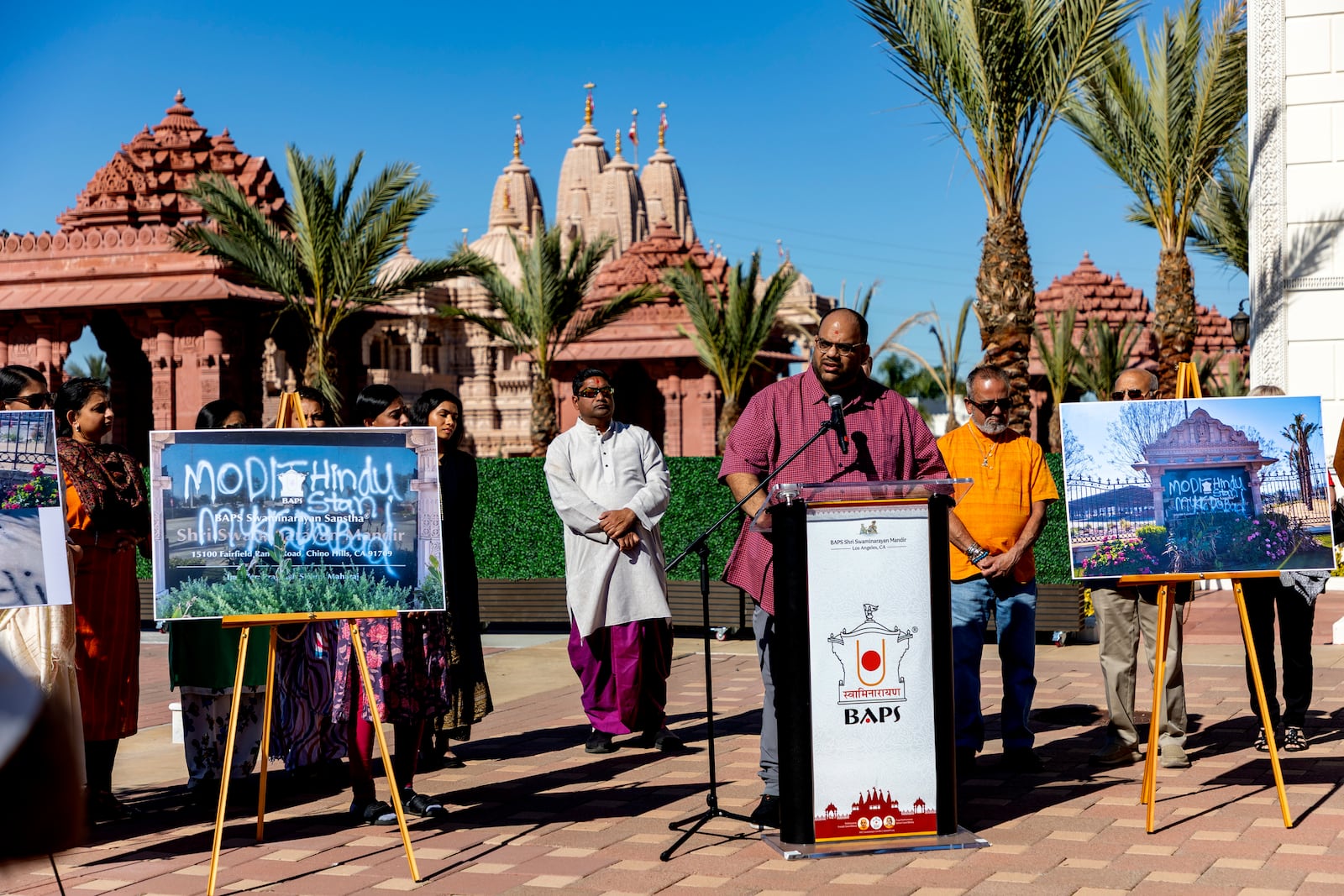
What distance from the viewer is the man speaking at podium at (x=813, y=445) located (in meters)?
5.69

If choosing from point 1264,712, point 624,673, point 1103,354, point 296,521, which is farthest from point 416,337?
point 1264,712

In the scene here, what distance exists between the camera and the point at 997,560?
670cm

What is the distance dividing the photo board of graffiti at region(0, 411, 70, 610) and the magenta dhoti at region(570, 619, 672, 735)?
10.6 ft

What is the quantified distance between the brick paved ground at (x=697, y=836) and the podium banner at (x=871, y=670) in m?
0.22

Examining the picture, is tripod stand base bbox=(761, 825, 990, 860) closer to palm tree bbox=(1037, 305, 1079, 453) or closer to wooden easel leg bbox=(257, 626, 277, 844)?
wooden easel leg bbox=(257, 626, 277, 844)

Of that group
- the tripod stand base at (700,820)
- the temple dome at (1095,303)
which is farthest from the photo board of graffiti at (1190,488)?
the temple dome at (1095,303)

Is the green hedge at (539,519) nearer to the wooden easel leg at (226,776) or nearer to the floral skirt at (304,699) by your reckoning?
the floral skirt at (304,699)

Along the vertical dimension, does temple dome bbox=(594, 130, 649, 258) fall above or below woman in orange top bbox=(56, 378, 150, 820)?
above

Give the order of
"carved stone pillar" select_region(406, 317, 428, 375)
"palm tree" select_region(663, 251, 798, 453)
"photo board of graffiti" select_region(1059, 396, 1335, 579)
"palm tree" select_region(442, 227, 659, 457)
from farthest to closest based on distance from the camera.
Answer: "carved stone pillar" select_region(406, 317, 428, 375) < "palm tree" select_region(663, 251, 798, 453) < "palm tree" select_region(442, 227, 659, 457) < "photo board of graffiti" select_region(1059, 396, 1335, 579)

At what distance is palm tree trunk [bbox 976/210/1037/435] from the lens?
625 inches

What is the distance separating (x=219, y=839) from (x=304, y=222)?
17306 millimetres

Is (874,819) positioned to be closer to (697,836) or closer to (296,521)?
(697,836)

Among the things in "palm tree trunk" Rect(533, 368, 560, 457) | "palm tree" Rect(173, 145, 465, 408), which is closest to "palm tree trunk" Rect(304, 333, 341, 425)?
"palm tree" Rect(173, 145, 465, 408)

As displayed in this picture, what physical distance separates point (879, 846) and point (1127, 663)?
2.22 meters
